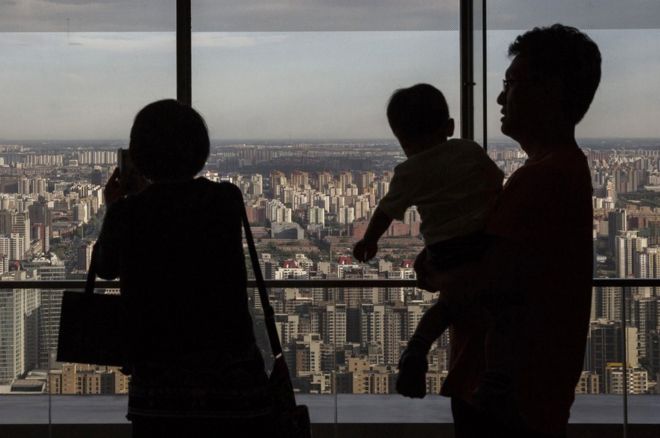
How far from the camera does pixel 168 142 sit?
79.0 inches

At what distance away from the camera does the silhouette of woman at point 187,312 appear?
190 centimetres

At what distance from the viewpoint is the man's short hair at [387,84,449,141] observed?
7.93ft

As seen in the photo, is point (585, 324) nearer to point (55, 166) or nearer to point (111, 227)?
point (111, 227)

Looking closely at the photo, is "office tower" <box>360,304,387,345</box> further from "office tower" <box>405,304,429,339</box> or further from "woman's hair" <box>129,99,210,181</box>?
"woman's hair" <box>129,99,210,181</box>

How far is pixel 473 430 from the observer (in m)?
1.71

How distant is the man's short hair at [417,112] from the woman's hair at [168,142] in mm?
581

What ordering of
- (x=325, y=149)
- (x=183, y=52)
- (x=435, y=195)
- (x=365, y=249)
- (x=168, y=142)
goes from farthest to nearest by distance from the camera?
(x=325, y=149)
(x=183, y=52)
(x=365, y=249)
(x=435, y=195)
(x=168, y=142)

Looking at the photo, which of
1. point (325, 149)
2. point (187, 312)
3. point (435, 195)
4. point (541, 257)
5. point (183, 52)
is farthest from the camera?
point (325, 149)

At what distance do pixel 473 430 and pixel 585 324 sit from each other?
28 centimetres

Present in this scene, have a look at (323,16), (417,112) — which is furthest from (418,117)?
(323,16)

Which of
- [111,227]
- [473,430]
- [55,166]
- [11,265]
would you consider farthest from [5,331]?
[473,430]

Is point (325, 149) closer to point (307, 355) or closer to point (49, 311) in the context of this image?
point (307, 355)

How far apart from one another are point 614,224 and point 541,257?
250 cm

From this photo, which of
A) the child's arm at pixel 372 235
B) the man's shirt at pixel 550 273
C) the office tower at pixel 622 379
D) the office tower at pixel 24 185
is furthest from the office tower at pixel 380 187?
the man's shirt at pixel 550 273
